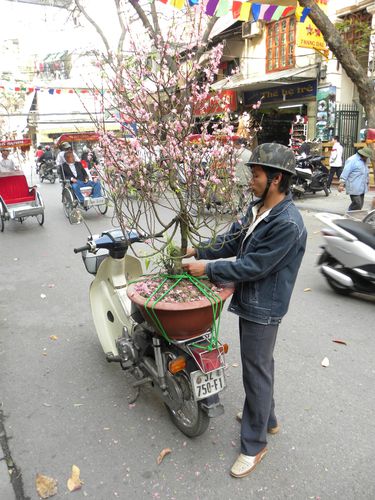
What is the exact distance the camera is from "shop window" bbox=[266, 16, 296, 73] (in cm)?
1521

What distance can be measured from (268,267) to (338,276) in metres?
3.20

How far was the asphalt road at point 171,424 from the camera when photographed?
2379 millimetres

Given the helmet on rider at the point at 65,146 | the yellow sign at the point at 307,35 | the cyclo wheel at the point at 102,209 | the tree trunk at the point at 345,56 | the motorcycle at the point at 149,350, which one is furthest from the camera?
the yellow sign at the point at 307,35

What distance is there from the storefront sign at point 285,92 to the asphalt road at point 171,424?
11.9 meters

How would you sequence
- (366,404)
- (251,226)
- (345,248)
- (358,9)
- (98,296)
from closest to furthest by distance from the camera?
(251,226) < (366,404) < (98,296) < (345,248) < (358,9)

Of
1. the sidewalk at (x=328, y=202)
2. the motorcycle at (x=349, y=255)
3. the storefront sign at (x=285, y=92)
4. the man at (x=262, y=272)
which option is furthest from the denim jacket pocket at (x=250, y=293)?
the storefront sign at (x=285, y=92)

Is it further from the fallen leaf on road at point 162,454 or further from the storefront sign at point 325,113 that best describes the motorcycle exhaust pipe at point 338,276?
the storefront sign at point 325,113

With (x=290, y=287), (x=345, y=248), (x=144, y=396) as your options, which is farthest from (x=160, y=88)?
(x=345, y=248)

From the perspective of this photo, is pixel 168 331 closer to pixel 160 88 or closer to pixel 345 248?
pixel 160 88

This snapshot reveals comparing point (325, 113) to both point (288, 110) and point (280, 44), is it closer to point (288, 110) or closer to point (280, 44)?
point (288, 110)

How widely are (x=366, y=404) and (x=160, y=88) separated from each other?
2.52 metres

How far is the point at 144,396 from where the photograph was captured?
127 inches

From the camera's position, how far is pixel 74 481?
2412 millimetres

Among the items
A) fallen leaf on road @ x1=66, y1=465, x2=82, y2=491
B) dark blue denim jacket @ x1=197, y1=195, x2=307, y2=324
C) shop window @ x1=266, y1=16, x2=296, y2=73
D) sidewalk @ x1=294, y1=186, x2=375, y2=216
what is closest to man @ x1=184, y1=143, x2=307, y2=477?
dark blue denim jacket @ x1=197, y1=195, x2=307, y2=324
